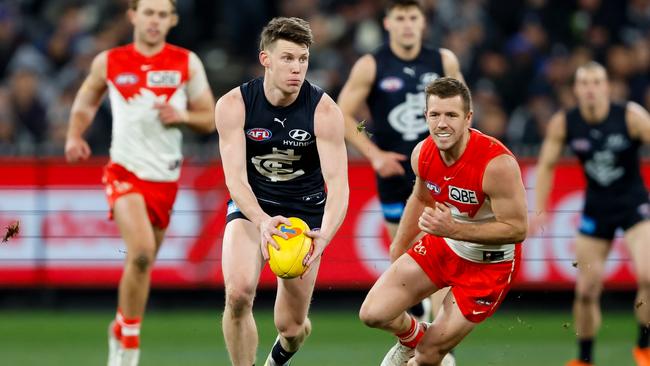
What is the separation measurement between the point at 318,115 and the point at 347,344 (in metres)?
4.65

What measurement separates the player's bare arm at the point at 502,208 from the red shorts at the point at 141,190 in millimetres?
3001

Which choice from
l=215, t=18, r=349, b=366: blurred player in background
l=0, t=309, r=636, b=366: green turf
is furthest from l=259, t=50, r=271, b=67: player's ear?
l=0, t=309, r=636, b=366: green turf

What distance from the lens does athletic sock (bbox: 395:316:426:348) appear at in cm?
916

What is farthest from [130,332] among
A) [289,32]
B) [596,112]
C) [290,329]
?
[596,112]

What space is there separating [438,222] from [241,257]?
132cm

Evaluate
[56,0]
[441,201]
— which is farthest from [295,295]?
[56,0]

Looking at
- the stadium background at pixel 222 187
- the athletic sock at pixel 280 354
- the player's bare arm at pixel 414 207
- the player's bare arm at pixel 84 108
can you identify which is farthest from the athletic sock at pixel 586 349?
the player's bare arm at pixel 84 108

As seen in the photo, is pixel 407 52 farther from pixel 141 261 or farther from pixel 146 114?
pixel 141 261

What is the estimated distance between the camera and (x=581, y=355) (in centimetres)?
1161

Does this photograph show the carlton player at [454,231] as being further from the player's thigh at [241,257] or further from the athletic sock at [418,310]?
the athletic sock at [418,310]

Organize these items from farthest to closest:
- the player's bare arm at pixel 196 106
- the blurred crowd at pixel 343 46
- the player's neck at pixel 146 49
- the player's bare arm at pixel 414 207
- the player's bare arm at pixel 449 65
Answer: the blurred crowd at pixel 343 46 < the player's bare arm at pixel 449 65 < the player's neck at pixel 146 49 < the player's bare arm at pixel 196 106 < the player's bare arm at pixel 414 207

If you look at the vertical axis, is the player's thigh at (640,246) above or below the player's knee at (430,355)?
below

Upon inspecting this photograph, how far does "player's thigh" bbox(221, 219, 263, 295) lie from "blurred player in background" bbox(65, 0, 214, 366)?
5.83ft

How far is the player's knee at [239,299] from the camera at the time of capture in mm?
8648
